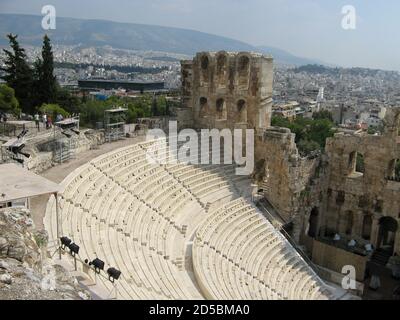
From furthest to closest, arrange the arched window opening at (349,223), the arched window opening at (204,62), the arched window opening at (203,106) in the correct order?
1. the arched window opening at (203,106)
2. the arched window opening at (204,62)
3. the arched window opening at (349,223)

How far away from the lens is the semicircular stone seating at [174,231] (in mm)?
12320

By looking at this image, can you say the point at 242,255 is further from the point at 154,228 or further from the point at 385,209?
the point at 385,209

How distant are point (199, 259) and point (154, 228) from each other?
80.9 inches

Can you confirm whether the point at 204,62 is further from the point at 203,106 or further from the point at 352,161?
the point at 352,161

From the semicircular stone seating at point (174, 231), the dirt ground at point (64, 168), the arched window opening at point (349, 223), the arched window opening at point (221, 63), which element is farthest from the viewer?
the arched window opening at point (221, 63)

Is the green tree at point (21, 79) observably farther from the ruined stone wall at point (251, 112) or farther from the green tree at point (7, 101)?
the ruined stone wall at point (251, 112)

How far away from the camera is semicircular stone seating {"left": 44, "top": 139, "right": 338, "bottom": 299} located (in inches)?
485

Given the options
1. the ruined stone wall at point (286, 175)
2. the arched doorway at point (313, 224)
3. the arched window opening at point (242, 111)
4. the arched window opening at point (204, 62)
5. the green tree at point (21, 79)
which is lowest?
the arched doorway at point (313, 224)

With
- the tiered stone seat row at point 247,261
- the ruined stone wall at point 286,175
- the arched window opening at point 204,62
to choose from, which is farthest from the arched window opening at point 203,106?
the tiered stone seat row at point 247,261

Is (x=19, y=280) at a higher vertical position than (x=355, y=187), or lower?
higher

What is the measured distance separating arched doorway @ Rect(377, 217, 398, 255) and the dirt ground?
13.6m

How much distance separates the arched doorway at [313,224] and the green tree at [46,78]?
65.6 ft
